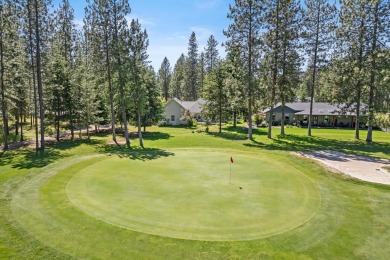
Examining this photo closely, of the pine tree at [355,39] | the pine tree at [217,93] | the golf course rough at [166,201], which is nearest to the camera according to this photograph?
the golf course rough at [166,201]

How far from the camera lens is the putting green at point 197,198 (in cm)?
1049

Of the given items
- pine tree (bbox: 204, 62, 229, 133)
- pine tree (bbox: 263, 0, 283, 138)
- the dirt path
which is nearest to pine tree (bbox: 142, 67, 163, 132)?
pine tree (bbox: 204, 62, 229, 133)

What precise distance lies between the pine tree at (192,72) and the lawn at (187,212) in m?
87.9

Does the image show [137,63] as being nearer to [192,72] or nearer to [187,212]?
[187,212]

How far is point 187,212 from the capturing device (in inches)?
452

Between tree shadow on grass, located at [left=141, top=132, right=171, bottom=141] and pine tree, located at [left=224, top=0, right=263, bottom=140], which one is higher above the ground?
pine tree, located at [left=224, top=0, right=263, bottom=140]

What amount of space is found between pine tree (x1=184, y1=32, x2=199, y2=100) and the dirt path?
80548mm

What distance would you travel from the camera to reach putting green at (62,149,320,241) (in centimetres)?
1049

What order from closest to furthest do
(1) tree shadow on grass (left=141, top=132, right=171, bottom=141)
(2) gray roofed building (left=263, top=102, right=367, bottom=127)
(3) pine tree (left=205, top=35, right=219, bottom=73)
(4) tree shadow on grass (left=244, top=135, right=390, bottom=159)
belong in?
1. (4) tree shadow on grass (left=244, top=135, right=390, bottom=159)
2. (1) tree shadow on grass (left=141, top=132, right=171, bottom=141)
3. (2) gray roofed building (left=263, top=102, right=367, bottom=127)
4. (3) pine tree (left=205, top=35, right=219, bottom=73)

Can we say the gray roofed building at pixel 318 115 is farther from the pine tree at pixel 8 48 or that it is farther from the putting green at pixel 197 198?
the pine tree at pixel 8 48

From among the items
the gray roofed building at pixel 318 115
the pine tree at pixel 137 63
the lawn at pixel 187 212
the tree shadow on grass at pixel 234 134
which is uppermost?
the pine tree at pixel 137 63

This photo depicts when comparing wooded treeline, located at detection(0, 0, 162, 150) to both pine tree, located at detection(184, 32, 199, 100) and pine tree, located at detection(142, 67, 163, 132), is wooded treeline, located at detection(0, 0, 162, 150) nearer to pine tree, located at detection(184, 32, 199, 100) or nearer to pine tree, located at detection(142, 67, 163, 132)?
pine tree, located at detection(142, 67, 163, 132)

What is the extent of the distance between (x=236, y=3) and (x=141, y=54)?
42.8 ft

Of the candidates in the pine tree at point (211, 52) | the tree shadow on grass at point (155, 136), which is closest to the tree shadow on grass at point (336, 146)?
the tree shadow on grass at point (155, 136)
